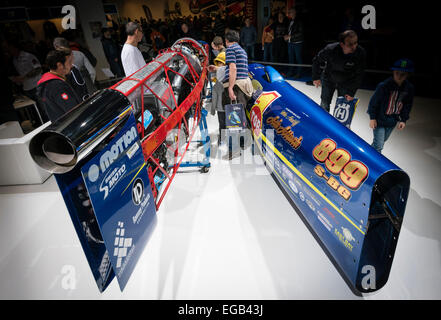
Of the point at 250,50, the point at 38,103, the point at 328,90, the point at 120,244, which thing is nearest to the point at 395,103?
the point at 328,90

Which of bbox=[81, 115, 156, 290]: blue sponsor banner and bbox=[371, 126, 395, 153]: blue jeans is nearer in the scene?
bbox=[81, 115, 156, 290]: blue sponsor banner

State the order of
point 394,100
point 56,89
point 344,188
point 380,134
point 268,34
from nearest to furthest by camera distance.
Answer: point 344,188
point 56,89
point 394,100
point 380,134
point 268,34

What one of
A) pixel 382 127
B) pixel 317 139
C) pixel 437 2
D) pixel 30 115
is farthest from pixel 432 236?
pixel 30 115

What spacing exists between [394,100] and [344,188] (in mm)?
1626

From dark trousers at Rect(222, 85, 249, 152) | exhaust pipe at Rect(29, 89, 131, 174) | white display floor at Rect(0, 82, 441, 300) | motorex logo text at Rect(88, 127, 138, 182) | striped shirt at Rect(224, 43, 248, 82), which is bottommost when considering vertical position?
white display floor at Rect(0, 82, 441, 300)

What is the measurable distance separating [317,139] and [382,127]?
1388 millimetres

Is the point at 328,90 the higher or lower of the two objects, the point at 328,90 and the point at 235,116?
the higher

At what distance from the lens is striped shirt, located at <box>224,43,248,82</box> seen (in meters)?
2.98

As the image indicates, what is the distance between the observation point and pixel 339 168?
1.55 metres

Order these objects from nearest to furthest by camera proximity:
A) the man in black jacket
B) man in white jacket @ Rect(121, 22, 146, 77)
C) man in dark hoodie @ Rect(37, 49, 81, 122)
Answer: man in dark hoodie @ Rect(37, 49, 81, 122) → the man in black jacket → man in white jacket @ Rect(121, 22, 146, 77)

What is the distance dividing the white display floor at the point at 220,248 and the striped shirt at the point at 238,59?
1273mm

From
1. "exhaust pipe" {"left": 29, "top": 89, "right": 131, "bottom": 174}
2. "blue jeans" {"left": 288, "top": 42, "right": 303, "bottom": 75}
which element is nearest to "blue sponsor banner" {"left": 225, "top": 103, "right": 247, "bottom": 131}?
"exhaust pipe" {"left": 29, "top": 89, "right": 131, "bottom": 174}

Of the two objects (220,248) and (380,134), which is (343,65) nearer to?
(380,134)

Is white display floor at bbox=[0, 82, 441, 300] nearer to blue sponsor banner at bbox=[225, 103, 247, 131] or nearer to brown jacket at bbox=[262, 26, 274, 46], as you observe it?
blue sponsor banner at bbox=[225, 103, 247, 131]
